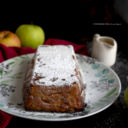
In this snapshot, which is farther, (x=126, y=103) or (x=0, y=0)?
(x=0, y=0)

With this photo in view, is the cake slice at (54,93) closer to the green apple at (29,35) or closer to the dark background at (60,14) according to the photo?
the green apple at (29,35)

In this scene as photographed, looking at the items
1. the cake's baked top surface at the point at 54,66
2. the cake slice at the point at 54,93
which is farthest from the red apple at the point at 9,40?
the cake slice at the point at 54,93

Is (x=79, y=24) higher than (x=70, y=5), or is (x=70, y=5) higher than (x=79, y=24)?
(x=70, y=5)

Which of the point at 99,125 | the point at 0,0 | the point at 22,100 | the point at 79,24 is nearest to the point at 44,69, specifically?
the point at 22,100

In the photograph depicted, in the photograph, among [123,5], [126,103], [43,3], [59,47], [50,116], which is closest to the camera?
[50,116]

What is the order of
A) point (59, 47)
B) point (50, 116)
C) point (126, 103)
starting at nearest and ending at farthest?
point (50, 116), point (126, 103), point (59, 47)

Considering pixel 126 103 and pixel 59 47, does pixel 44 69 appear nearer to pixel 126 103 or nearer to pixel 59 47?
pixel 59 47

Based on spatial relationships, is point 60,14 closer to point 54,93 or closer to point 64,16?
point 64,16

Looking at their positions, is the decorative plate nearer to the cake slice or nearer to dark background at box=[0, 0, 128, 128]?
the cake slice
